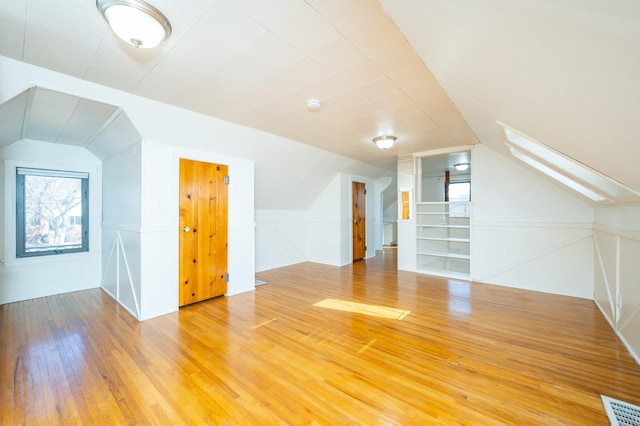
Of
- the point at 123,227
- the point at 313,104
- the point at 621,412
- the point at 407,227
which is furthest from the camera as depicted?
the point at 407,227

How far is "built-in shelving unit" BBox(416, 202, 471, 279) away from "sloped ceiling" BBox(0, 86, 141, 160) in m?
5.24

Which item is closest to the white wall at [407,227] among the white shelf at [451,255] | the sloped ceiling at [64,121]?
the white shelf at [451,255]

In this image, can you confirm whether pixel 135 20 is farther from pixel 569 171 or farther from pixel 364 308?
pixel 569 171

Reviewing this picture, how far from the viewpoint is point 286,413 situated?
170cm

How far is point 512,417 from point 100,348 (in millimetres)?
3443

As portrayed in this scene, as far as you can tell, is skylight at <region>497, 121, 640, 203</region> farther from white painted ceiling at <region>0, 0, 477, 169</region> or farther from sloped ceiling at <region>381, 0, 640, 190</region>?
white painted ceiling at <region>0, 0, 477, 169</region>

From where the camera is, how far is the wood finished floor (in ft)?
5.64

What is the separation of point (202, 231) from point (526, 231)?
204 inches

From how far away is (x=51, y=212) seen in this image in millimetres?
4125

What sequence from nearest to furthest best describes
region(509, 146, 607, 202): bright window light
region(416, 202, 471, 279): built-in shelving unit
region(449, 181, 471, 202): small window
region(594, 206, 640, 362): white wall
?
region(594, 206, 640, 362): white wall < region(509, 146, 607, 202): bright window light < region(416, 202, 471, 279): built-in shelving unit < region(449, 181, 471, 202): small window

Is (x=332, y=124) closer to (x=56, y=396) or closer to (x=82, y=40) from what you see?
(x=82, y=40)

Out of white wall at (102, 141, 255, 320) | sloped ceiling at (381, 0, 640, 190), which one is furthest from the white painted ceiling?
white wall at (102, 141, 255, 320)

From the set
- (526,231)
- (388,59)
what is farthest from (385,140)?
(526,231)

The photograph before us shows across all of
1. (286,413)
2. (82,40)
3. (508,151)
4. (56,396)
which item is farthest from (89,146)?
(508,151)
